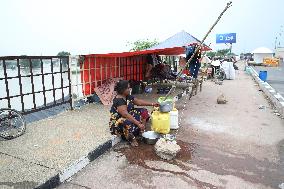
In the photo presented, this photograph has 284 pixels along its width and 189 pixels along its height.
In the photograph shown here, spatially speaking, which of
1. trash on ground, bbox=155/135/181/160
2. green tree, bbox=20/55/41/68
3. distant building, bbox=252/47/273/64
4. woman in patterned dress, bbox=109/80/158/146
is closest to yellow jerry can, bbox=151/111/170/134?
woman in patterned dress, bbox=109/80/158/146

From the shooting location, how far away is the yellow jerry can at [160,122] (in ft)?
17.8

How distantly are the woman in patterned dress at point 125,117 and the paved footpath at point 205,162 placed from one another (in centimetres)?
28

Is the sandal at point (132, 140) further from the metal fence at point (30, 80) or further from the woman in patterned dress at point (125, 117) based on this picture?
the metal fence at point (30, 80)

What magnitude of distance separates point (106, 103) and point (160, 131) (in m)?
3.08

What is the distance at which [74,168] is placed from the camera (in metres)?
3.96

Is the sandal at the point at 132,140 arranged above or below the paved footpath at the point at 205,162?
above

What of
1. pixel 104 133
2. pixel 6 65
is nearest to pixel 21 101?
pixel 6 65

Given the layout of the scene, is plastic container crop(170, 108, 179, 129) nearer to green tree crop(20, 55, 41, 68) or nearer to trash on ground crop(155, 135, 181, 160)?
trash on ground crop(155, 135, 181, 160)

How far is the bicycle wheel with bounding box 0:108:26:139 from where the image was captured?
5.08 metres

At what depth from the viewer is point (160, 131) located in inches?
217

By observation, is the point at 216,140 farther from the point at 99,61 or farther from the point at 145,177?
the point at 99,61

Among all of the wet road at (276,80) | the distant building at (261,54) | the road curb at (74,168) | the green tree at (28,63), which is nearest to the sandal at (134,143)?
the road curb at (74,168)

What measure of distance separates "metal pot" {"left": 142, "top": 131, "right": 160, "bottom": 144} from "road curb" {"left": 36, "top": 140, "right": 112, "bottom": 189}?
76 centimetres

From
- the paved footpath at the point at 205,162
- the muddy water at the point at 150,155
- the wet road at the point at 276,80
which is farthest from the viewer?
the wet road at the point at 276,80
